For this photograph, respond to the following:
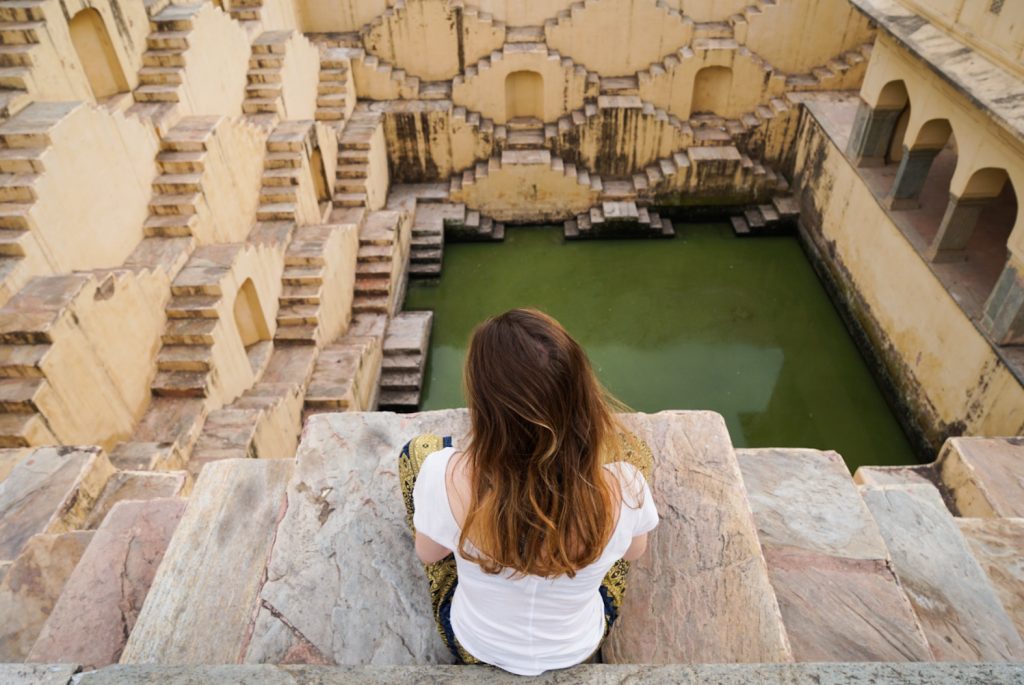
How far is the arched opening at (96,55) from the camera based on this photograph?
6.42 metres

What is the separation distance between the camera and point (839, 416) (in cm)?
780

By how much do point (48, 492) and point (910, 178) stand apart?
8799mm

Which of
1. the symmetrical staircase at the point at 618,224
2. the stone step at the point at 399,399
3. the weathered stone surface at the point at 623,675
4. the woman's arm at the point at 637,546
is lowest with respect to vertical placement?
the stone step at the point at 399,399

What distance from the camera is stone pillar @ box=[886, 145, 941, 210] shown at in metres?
7.68

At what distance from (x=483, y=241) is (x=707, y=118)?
4.29 metres

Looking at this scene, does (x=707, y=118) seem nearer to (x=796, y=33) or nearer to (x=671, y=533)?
(x=796, y=33)

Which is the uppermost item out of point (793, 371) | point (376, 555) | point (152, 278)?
point (376, 555)

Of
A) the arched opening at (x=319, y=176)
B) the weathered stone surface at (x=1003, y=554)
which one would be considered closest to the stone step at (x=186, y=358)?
the arched opening at (x=319, y=176)

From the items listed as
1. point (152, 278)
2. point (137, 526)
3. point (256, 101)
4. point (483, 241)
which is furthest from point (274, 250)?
point (137, 526)

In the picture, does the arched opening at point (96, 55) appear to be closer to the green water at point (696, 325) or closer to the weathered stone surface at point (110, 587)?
the green water at point (696, 325)

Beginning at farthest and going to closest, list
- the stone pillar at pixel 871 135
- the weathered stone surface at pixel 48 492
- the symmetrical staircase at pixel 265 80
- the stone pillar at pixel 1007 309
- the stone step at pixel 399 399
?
the symmetrical staircase at pixel 265 80 → the stone pillar at pixel 871 135 → the stone step at pixel 399 399 → the stone pillar at pixel 1007 309 → the weathered stone surface at pixel 48 492

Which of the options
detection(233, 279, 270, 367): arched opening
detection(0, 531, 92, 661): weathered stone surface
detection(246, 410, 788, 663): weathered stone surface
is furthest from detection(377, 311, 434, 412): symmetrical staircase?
detection(246, 410, 788, 663): weathered stone surface

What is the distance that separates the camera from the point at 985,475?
4.04 meters

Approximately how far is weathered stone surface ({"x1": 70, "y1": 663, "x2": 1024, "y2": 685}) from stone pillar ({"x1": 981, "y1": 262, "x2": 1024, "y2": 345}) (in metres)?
5.70
